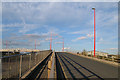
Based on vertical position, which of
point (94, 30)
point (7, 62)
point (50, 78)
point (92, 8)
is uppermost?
point (92, 8)

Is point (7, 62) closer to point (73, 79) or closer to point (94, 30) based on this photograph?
point (73, 79)

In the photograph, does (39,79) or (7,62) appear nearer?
(7,62)

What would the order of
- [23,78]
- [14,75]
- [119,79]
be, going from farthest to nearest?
[119,79] < [23,78] < [14,75]

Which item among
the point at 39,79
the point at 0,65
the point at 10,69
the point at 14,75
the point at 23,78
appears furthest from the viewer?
the point at 39,79

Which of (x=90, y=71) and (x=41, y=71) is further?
(x=90, y=71)

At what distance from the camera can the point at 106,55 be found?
26328mm

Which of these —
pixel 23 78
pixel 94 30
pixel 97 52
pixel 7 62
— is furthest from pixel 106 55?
pixel 7 62

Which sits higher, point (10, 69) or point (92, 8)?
point (92, 8)

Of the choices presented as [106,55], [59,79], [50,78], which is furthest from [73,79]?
[106,55]

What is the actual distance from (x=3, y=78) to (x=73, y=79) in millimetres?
4647

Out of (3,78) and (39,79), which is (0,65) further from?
(39,79)

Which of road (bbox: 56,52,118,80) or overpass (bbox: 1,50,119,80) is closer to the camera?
overpass (bbox: 1,50,119,80)

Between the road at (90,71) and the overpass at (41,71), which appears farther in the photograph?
the road at (90,71)

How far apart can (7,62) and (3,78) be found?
0.74m
